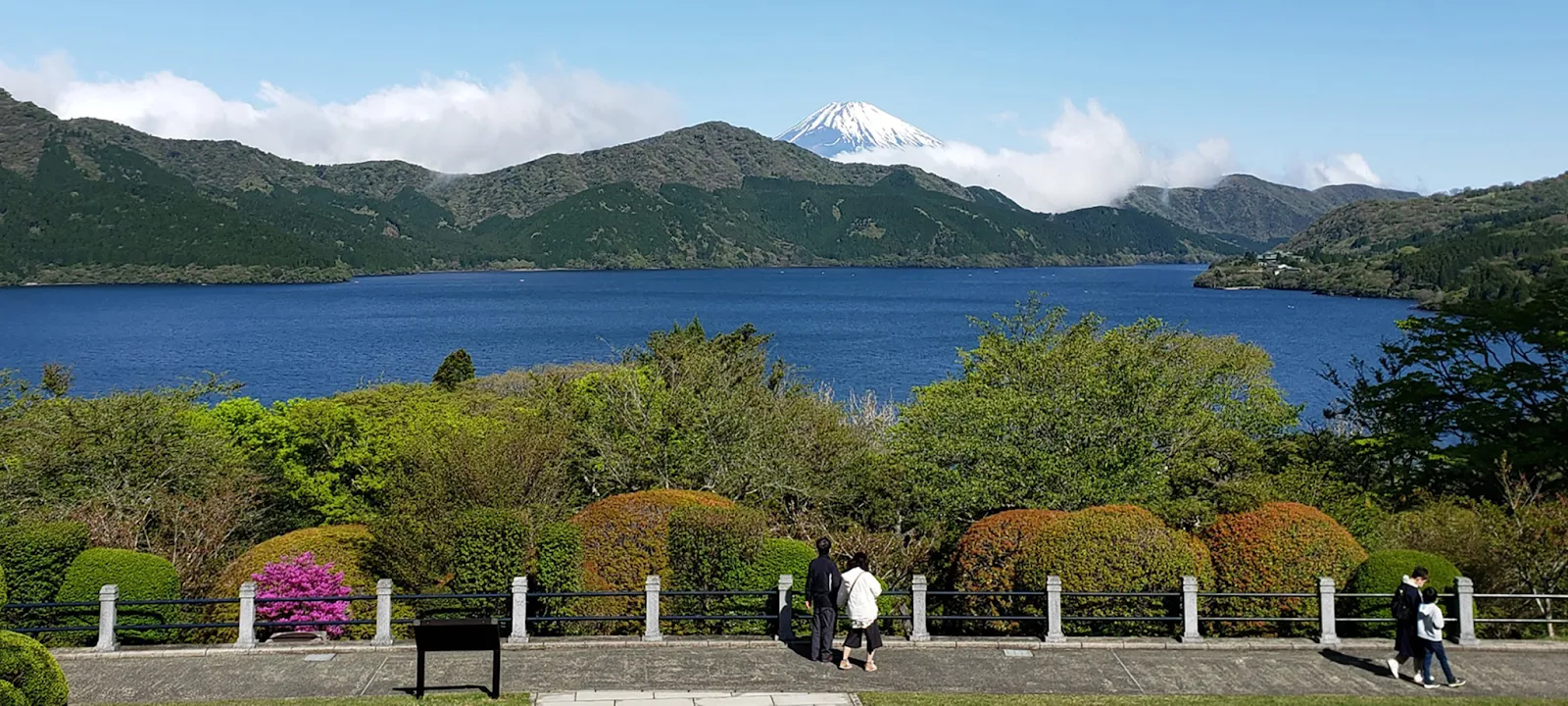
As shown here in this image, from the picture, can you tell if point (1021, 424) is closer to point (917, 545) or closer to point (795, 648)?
point (917, 545)

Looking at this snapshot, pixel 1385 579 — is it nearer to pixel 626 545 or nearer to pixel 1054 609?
pixel 1054 609

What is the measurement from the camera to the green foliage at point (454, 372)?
58191 millimetres

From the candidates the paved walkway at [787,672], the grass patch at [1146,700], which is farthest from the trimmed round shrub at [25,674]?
the grass patch at [1146,700]

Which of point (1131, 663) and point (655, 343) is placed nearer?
point (1131, 663)

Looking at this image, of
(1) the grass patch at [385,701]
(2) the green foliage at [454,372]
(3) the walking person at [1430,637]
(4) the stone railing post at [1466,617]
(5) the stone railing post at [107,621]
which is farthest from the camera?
(2) the green foliage at [454,372]

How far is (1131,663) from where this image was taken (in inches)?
680

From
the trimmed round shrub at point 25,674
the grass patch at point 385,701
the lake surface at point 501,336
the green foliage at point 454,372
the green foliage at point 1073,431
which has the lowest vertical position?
the grass patch at point 385,701

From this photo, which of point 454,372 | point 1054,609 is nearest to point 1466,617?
point 1054,609

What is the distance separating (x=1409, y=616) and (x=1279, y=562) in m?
3.65

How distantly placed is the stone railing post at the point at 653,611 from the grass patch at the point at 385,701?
305 cm

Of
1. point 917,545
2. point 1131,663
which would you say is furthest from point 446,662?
point 917,545

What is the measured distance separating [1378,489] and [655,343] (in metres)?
30.0

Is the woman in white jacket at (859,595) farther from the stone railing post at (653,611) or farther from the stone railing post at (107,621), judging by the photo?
the stone railing post at (107,621)

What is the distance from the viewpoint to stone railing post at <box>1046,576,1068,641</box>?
719 inches
